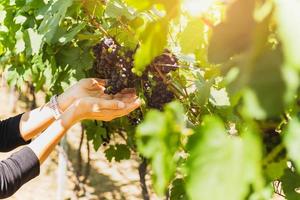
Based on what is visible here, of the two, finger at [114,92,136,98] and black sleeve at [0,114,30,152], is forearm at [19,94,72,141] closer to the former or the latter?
black sleeve at [0,114,30,152]

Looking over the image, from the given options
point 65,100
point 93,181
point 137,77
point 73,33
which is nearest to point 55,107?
point 65,100

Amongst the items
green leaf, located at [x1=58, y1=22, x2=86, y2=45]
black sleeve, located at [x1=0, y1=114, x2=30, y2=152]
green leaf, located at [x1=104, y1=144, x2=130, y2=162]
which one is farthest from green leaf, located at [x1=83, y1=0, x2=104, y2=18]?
green leaf, located at [x1=104, y1=144, x2=130, y2=162]

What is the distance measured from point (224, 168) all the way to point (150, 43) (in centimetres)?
16

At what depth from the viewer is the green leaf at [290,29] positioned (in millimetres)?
327

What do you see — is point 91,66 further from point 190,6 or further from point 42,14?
point 190,6

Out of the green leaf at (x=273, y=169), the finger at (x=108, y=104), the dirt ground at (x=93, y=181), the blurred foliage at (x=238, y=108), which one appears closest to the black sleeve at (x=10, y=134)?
the finger at (x=108, y=104)

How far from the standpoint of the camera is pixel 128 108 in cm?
158

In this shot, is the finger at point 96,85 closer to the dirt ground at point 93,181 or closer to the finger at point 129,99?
the finger at point 129,99

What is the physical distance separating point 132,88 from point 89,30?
46cm

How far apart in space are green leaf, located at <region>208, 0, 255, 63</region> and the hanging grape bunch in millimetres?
819

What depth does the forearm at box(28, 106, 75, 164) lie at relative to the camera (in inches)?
65.7

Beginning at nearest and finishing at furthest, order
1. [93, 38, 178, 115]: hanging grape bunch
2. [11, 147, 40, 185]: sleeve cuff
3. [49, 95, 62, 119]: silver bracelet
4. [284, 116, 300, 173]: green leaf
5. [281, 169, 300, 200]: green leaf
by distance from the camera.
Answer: [284, 116, 300, 173]: green leaf → [281, 169, 300, 200]: green leaf → [93, 38, 178, 115]: hanging grape bunch → [11, 147, 40, 185]: sleeve cuff → [49, 95, 62, 119]: silver bracelet

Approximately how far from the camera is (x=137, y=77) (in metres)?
1.46

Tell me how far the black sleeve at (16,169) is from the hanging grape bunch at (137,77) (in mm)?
399
